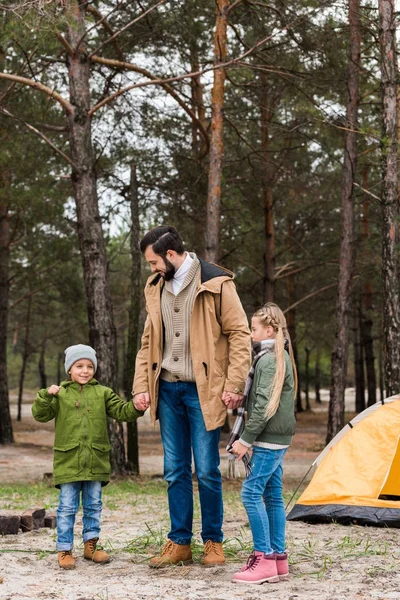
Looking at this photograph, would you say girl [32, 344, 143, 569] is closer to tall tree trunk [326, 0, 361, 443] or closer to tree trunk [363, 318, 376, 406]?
tall tree trunk [326, 0, 361, 443]

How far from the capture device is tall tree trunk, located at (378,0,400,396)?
35.7 ft

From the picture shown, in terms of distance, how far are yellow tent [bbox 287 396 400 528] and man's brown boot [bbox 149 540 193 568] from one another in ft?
7.41

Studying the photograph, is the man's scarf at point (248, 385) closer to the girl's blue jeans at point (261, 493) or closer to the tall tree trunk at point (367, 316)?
the girl's blue jeans at point (261, 493)

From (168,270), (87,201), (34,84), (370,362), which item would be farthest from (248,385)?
(370,362)

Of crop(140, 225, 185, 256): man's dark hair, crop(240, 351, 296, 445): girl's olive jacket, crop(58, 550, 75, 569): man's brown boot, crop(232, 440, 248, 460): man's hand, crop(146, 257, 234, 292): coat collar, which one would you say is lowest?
crop(58, 550, 75, 569): man's brown boot

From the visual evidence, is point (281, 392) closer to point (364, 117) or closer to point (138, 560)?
point (138, 560)

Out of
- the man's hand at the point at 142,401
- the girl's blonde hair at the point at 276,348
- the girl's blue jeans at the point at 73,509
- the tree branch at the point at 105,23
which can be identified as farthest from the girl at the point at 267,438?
the tree branch at the point at 105,23

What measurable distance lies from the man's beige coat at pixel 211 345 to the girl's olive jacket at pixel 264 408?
166 mm

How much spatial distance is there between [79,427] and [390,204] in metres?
6.96

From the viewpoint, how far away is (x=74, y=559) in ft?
17.4

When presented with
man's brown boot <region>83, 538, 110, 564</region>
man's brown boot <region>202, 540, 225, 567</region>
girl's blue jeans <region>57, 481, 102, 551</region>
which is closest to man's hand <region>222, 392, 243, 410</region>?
man's brown boot <region>202, 540, 225, 567</region>

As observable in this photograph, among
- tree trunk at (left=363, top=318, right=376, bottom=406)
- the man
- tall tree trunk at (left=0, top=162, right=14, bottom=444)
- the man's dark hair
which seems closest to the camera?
the man

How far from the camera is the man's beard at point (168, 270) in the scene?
5.16 m

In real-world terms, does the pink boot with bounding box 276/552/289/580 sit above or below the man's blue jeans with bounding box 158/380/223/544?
below
